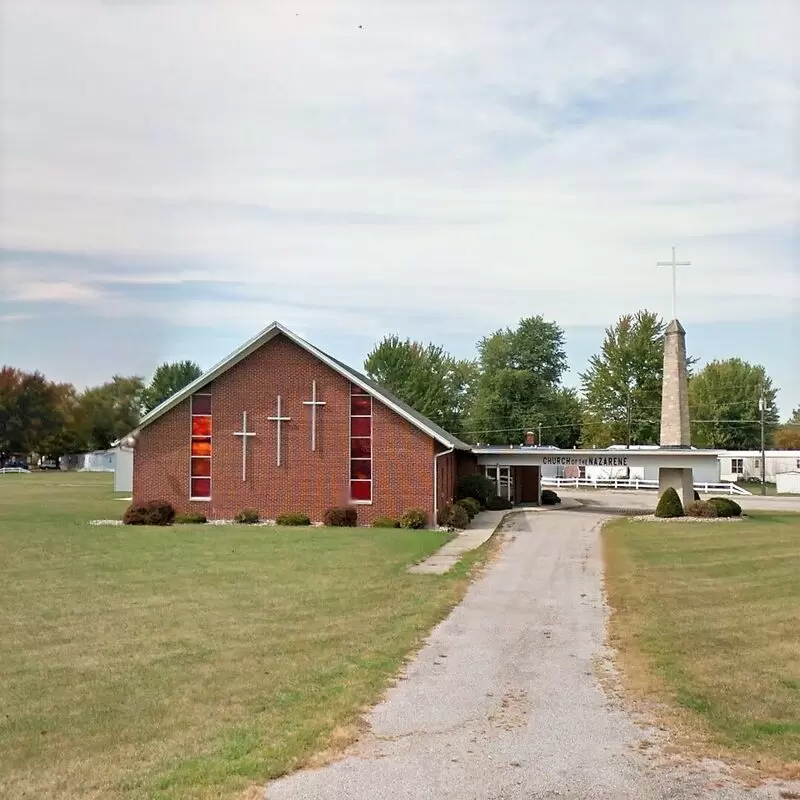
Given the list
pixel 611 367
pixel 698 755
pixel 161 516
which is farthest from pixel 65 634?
pixel 611 367

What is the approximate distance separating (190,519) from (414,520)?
337 inches

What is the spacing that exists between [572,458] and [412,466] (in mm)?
9872

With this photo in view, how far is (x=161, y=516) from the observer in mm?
32938

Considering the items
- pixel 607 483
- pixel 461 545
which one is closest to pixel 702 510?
pixel 461 545

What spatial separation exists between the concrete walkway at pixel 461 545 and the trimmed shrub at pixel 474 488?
4.14 ft

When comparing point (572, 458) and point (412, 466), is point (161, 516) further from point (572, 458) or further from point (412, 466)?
point (572, 458)

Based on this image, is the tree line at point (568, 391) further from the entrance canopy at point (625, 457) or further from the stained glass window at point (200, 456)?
the stained glass window at point (200, 456)

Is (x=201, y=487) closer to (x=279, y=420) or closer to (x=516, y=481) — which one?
(x=279, y=420)

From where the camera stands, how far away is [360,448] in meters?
34.0

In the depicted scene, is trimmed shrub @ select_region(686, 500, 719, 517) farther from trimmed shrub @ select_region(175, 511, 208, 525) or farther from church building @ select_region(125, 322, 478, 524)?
trimmed shrub @ select_region(175, 511, 208, 525)

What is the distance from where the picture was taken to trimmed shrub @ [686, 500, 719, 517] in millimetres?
37719

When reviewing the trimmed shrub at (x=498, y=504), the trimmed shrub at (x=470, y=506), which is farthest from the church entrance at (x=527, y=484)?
the trimmed shrub at (x=470, y=506)

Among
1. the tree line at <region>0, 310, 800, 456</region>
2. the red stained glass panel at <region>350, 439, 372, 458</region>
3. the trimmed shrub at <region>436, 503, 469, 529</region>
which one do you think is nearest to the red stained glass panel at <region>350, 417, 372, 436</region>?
the red stained glass panel at <region>350, 439, 372, 458</region>

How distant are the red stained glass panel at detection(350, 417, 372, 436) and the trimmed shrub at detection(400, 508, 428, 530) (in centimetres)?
361
